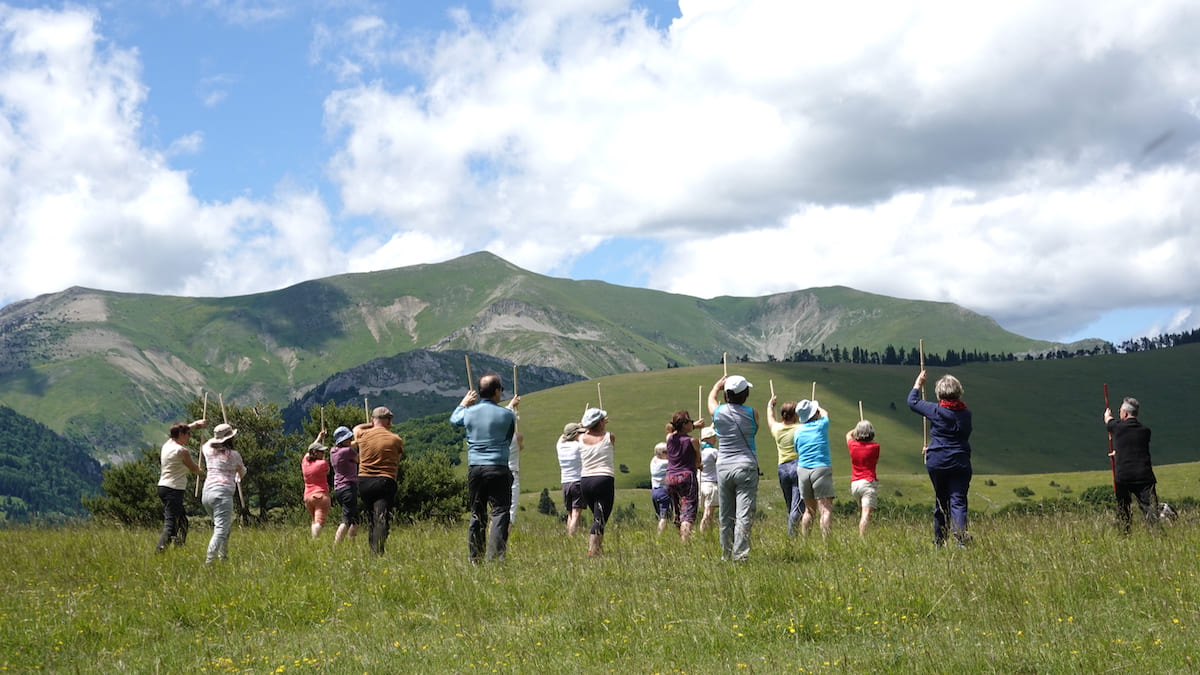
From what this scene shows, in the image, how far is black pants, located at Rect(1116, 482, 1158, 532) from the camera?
11.6m

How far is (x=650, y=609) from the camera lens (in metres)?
8.02

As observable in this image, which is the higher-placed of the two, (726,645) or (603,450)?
(603,450)

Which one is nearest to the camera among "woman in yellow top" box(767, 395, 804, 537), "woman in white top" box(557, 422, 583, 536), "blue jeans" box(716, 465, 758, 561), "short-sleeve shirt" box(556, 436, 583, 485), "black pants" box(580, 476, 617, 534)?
"blue jeans" box(716, 465, 758, 561)

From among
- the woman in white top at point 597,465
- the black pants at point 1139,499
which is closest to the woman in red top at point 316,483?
the woman in white top at point 597,465

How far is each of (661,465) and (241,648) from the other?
10.7 m

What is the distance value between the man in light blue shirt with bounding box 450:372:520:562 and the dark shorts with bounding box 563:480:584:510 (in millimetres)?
2169

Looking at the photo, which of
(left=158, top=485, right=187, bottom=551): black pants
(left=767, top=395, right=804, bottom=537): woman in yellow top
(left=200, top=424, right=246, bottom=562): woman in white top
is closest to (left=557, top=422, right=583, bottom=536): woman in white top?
(left=767, top=395, right=804, bottom=537): woman in yellow top

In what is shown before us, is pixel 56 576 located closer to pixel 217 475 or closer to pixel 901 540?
pixel 217 475

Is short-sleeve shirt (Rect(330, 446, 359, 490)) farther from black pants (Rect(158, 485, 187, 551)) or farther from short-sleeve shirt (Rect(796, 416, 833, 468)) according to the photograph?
short-sleeve shirt (Rect(796, 416, 833, 468))

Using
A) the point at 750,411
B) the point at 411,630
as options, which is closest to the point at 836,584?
the point at 750,411

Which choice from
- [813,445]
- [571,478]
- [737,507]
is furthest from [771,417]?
[571,478]

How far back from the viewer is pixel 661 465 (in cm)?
1769

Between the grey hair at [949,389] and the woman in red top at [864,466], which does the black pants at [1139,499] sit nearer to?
the grey hair at [949,389]

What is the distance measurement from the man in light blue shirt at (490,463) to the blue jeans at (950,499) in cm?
487
